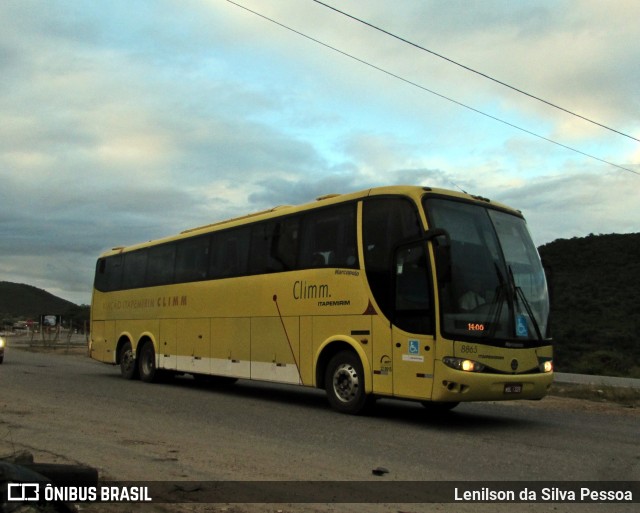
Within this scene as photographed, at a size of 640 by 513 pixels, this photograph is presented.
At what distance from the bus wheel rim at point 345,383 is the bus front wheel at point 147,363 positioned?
26.1 feet

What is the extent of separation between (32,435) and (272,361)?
18.7 feet

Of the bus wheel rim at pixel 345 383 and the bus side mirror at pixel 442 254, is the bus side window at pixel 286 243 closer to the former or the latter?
the bus wheel rim at pixel 345 383

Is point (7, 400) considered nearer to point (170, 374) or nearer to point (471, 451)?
point (170, 374)

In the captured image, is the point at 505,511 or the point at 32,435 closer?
the point at 505,511

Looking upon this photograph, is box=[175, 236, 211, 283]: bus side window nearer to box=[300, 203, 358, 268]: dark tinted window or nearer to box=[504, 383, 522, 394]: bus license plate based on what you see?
box=[300, 203, 358, 268]: dark tinted window

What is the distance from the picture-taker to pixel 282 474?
22.5 ft

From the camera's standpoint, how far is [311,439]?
908cm

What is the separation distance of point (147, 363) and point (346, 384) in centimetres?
873

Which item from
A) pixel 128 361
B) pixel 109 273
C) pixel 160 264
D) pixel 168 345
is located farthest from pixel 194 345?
pixel 109 273

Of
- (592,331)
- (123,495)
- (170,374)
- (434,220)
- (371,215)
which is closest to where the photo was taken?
(123,495)

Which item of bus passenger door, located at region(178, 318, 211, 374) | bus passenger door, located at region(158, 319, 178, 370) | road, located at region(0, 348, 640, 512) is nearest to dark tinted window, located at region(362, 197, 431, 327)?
road, located at region(0, 348, 640, 512)

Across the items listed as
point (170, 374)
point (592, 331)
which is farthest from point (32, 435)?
point (592, 331)

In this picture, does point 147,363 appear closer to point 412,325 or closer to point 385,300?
point 385,300

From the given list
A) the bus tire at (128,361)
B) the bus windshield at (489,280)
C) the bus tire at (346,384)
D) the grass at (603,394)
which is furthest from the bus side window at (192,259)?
the grass at (603,394)
